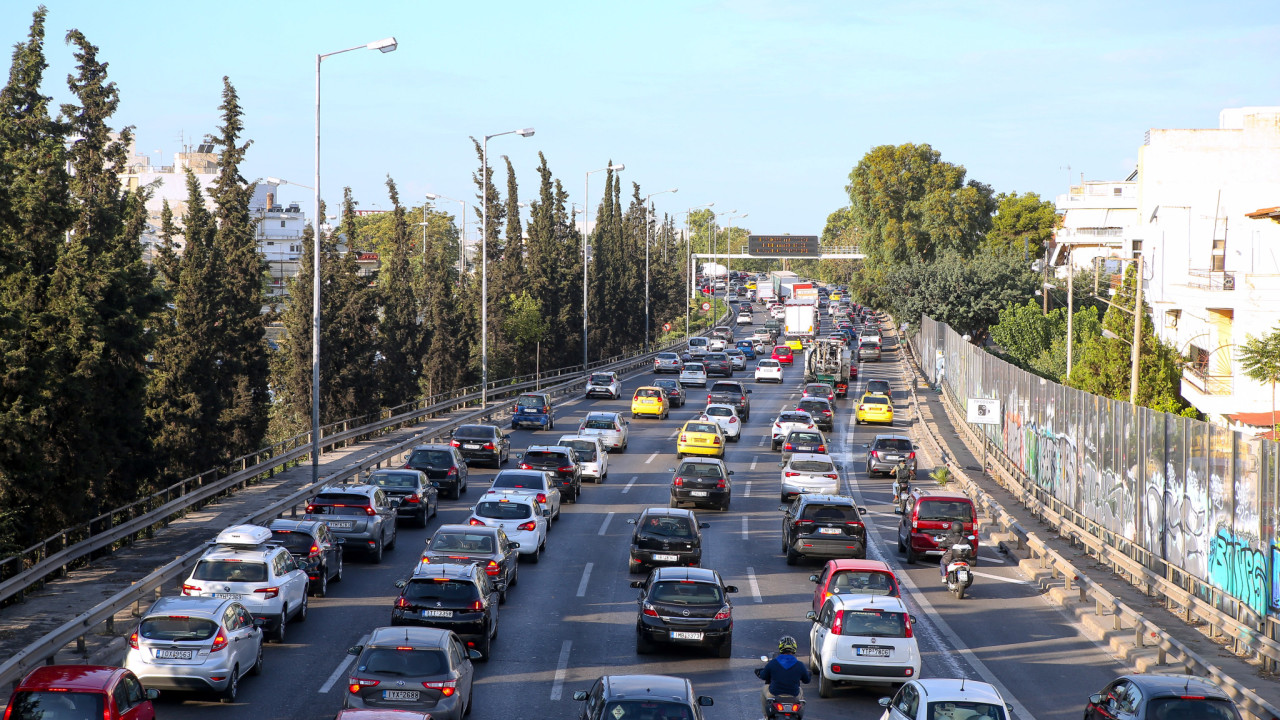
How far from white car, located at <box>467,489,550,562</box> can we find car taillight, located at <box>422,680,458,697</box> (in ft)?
39.7

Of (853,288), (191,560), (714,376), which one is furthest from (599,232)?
(191,560)

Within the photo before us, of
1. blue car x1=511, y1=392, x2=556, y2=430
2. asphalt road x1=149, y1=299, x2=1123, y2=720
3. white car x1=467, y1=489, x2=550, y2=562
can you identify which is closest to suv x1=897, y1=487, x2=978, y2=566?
asphalt road x1=149, y1=299, x2=1123, y2=720

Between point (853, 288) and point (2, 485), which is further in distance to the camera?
A: point (853, 288)

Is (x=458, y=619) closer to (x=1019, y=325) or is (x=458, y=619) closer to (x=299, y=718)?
(x=299, y=718)

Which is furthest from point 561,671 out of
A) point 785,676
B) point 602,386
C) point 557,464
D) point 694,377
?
point 694,377

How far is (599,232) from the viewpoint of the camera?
320ft

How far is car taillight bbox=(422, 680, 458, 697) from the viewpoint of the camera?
47.3 ft

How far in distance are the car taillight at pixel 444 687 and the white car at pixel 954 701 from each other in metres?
5.05

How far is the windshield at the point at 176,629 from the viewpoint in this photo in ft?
52.0

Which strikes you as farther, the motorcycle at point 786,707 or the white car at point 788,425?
the white car at point 788,425

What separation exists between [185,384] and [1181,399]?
1436 inches

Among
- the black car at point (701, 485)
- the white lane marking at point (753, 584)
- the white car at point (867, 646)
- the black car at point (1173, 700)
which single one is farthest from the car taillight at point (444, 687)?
the black car at point (701, 485)

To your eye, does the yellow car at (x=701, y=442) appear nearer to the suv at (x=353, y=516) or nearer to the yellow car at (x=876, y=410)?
the yellow car at (x=876, y=410)

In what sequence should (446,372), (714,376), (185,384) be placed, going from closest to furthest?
1. (185,384)
2. (446,372)
3. (714,376)
